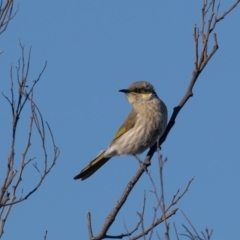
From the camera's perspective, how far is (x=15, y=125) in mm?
Result: 5551

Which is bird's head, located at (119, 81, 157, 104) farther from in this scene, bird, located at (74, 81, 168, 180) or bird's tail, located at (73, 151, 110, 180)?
bird's tail, located at (73, 151, 110, 180)

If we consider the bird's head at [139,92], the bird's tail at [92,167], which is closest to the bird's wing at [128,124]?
the bird's head at [139,92]

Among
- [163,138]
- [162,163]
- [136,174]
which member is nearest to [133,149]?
[163,138]

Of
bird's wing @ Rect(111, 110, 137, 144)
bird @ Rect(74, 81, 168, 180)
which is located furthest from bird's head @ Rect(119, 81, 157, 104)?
bird's wing @ Rect(111, 110, 137, 144)

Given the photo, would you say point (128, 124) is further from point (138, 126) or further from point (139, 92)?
point (139, 92)

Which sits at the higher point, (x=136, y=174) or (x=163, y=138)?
(x=163, y=138)

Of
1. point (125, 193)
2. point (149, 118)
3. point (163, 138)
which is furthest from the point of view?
point (149, 118)

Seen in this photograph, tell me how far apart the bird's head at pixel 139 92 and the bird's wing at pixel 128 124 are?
196mm

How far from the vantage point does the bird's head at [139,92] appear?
9.64 meters

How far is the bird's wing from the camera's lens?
962cm

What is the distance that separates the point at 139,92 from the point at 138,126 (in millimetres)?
580

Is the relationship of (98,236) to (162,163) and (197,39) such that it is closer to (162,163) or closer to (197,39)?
(162,163)

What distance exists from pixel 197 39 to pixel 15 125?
1.82 metres

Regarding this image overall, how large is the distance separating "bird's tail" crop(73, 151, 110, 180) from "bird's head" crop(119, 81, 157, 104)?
920mm
